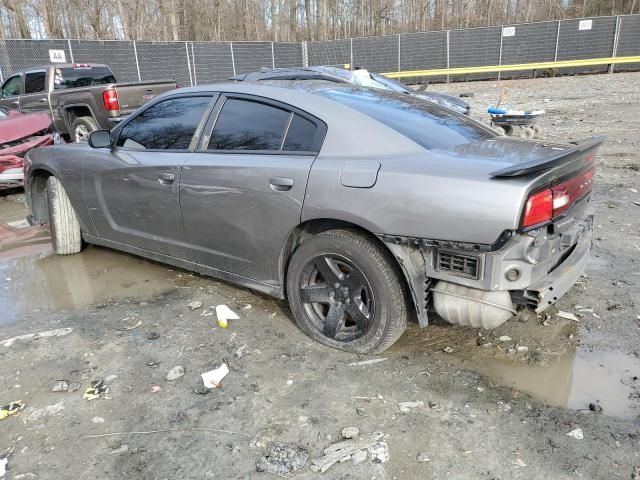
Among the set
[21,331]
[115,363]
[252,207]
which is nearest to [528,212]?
[252,207]

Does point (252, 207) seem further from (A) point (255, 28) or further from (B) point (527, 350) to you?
(A) point (255, 28)

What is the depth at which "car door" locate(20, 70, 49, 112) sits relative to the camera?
10078 millimetres

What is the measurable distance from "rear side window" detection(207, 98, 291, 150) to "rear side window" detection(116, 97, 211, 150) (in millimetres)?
226

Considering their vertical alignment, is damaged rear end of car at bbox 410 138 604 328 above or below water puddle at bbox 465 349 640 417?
above

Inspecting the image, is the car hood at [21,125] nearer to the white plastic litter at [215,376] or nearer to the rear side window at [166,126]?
the rear side window at [166,126]

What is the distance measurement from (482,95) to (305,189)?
18.3 m

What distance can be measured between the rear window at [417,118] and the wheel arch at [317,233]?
2.00ft

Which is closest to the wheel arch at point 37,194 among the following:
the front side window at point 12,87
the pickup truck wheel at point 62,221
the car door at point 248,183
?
the pickup truck wheel at point 62,221

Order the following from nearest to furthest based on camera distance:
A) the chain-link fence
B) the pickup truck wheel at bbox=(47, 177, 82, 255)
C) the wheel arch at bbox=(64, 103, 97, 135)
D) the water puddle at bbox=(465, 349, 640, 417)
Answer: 1. the water puddle at bbox=(465, 349, 640, 417)
2. the pickup truck wheel at bbox=(47, 177, 82, 255)
3. the wheel arch at bbox=(64, 103, 97, 135)
4. the chain-link fence

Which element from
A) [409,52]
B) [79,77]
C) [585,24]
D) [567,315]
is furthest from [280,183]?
[585,24]

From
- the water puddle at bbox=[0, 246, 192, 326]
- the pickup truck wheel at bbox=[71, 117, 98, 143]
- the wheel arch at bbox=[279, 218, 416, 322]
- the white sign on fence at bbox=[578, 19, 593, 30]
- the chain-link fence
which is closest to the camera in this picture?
the wheel arch at bbox=[279, 218, 416, 322]

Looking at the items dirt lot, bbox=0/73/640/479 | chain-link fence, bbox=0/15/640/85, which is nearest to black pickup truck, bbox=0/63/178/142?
dirt lot, bbox=0/73/640/479

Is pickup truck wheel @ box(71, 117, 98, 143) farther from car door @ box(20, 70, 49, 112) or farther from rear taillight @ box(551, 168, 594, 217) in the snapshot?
rear taillight @ box(551, 168, 594, 217)

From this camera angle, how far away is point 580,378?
2.88 metres
